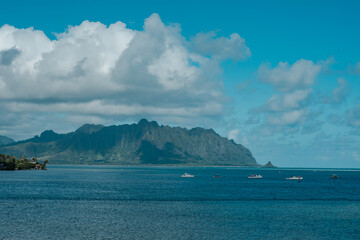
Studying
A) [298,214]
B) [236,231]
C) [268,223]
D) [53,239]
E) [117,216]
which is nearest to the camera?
[53,239]

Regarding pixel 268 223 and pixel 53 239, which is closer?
pixel 53 239

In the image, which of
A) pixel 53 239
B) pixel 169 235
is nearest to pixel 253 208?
pixel 169 235

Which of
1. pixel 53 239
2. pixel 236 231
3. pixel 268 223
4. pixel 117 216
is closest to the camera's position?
pixel 53 239

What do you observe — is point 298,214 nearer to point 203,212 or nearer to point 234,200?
point 203,212

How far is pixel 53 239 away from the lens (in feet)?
245

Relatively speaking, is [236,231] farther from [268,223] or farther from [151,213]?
[151,213]

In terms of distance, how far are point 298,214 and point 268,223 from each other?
62.8 ft

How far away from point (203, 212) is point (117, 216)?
23.6m

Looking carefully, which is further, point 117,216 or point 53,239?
point 117,216

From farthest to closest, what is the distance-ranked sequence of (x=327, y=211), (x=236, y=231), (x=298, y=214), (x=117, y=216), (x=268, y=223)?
1. (x=327, y=211)
2. (x=298, y=214)
3. (x=117, y=216)
4. (x=268, y=223)
5. (x=236, y=231)

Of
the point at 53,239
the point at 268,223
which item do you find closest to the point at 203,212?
the point at 268,223

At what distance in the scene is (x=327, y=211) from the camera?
118m

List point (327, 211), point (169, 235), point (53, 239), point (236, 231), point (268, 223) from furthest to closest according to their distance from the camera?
point (327, 211)
point (268, 223)
point (236, 231)
point (169, 235)
point (53, 239)

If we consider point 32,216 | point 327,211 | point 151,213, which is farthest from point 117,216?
point 327,211
